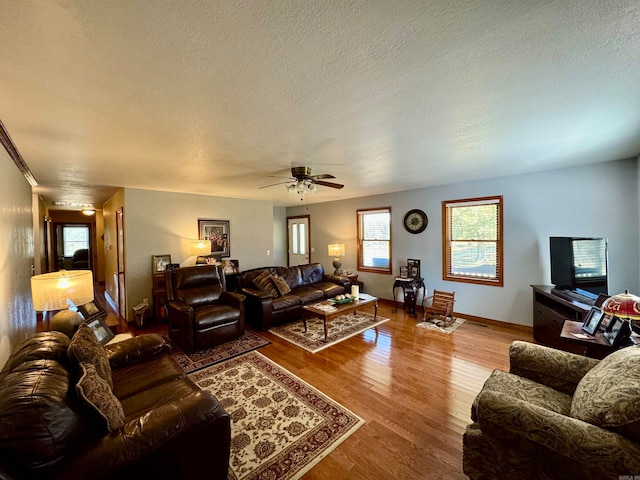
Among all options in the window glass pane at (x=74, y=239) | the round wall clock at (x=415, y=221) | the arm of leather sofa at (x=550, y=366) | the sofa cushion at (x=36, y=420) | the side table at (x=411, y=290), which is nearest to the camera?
the sofa cushion at (x=36, y=420)

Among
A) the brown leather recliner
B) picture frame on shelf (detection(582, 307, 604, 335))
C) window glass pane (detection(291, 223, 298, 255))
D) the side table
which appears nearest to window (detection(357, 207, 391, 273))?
the side table

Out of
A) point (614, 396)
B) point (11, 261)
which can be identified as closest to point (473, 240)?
point (614, 396)

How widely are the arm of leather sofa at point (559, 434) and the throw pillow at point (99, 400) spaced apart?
1.87 metres

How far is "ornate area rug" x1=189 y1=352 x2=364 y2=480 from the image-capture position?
5.74 ft

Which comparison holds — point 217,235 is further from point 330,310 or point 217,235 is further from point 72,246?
point 72,246

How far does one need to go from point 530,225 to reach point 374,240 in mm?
2858

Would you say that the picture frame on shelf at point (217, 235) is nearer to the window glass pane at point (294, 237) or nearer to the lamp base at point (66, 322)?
the window glass pane at point (294, 237)

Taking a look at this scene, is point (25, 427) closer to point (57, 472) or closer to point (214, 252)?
point (57, 472)

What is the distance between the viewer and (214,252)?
5527mm

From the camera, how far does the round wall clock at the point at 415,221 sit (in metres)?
5.14

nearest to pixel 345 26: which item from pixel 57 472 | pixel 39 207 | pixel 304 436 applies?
pixel 57 472

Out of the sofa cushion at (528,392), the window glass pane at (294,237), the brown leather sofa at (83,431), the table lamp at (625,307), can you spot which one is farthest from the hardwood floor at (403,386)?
the window glass pane at (294,237)

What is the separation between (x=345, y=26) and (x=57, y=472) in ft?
7.11

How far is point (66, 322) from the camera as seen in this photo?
→ 234cm
